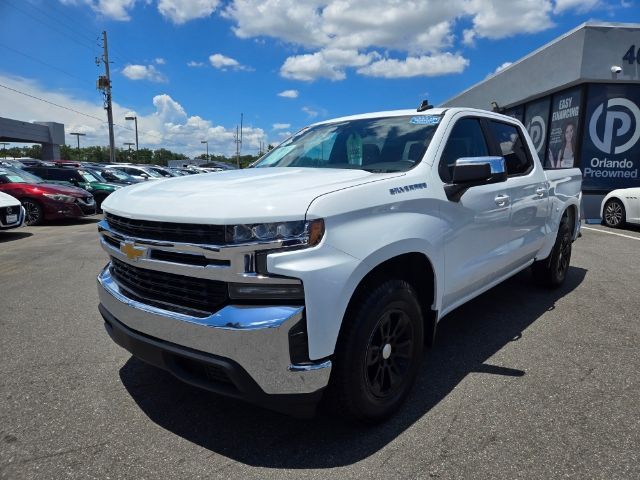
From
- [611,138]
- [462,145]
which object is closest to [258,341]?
[462,145]

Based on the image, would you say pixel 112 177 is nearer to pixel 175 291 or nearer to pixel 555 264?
pixel 555 264

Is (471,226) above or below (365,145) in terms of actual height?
below

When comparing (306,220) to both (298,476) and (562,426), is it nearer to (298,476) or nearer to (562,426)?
(298,476)

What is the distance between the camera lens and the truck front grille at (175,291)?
2234mm

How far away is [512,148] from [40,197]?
38.2ft

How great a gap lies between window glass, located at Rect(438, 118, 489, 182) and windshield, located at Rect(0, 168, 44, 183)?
12328 millimetres

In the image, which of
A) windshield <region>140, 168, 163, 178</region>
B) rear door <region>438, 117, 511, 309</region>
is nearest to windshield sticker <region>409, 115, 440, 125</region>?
rear door <region>438, 117, 511, 309</region>

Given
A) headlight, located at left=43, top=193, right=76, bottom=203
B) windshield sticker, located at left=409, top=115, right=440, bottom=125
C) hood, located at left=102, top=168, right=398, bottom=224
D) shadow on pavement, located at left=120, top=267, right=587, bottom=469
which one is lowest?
shadow on pavement, located at left=120, top=267, right=587, bottom=469

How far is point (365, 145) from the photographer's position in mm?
3523

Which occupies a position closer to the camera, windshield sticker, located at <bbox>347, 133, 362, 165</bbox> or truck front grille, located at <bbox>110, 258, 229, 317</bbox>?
truck front grille, located at <bbox>110, 258, 229, 317</bbox>

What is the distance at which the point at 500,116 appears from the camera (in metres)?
4.31

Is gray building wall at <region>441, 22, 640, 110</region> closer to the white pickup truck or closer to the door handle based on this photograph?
the door handle

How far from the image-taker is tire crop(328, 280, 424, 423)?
92.0 inches

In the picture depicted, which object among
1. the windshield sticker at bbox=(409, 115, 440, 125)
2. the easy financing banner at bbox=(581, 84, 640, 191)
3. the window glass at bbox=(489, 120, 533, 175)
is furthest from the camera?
the easy financing banner at bbox=(581, 84, 640, 191)
